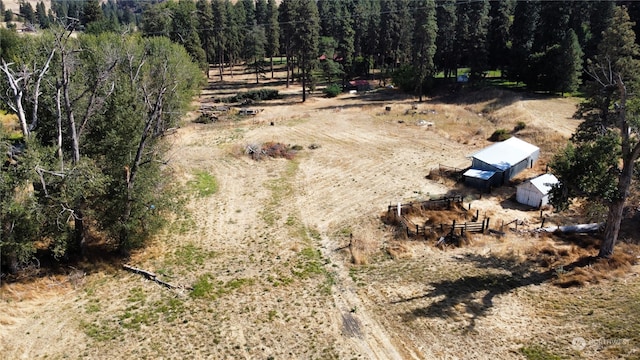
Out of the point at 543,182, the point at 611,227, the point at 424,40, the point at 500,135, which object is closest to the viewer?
the point at 611,227

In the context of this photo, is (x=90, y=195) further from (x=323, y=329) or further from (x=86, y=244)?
(x=323, y=329)

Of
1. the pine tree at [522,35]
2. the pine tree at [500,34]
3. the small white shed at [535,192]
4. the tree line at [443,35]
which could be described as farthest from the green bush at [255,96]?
the small white shed at [535,192]

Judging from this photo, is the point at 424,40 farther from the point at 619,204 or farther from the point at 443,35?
the point at 619,204

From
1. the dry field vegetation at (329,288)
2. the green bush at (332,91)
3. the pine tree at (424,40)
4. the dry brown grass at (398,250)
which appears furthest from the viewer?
the green bush at (332,91)

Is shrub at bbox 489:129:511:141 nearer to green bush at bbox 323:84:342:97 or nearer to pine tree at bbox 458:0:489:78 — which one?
pine tree at bbox 458:0:489:78

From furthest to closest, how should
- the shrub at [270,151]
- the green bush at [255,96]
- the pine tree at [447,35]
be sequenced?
the green bush at [255,96] < the pine tree at [447,35] < the shrub at [270,151]

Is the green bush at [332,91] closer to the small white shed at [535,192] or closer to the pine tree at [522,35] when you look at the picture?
the pine tree at [522,35]

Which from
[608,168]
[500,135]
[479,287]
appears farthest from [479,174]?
[479,287]
